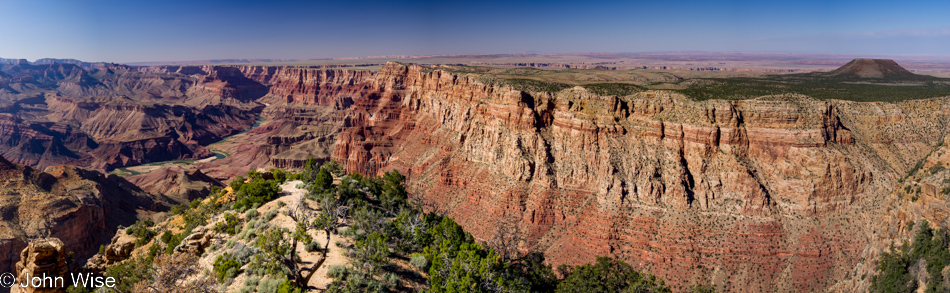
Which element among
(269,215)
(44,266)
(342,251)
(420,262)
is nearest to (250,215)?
(269,215)

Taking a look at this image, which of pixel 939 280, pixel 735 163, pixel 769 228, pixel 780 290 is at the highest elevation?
pixel 735 163

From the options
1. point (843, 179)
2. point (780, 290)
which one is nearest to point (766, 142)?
point (843, 179)

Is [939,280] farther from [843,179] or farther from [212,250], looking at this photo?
[212,250]

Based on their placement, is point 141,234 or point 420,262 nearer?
point 420,262

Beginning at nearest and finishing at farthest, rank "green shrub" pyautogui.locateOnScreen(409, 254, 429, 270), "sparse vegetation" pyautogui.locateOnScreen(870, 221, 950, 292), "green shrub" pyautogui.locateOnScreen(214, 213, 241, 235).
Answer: "sparse vegetation" pyautogui.locateOnScreen(870, 221, 950, 292) → "green shrub" pyautogui.locateOnScreen(409, 254, 429, 270) → "green shrub" pyautogui.locateOnScreen(214, 213, 241, 235)

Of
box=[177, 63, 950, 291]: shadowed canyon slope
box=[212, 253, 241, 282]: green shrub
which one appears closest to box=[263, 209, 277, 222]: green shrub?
box=[212, 253, 241, 282]: green shrub

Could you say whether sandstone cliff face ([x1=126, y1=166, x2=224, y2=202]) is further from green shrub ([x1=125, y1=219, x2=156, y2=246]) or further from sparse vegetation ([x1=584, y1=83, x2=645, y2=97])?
sparse vegetation ([x1=584, y1=83, x2=645, y2=97])

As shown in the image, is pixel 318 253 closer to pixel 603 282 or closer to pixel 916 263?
pixel 603 282
